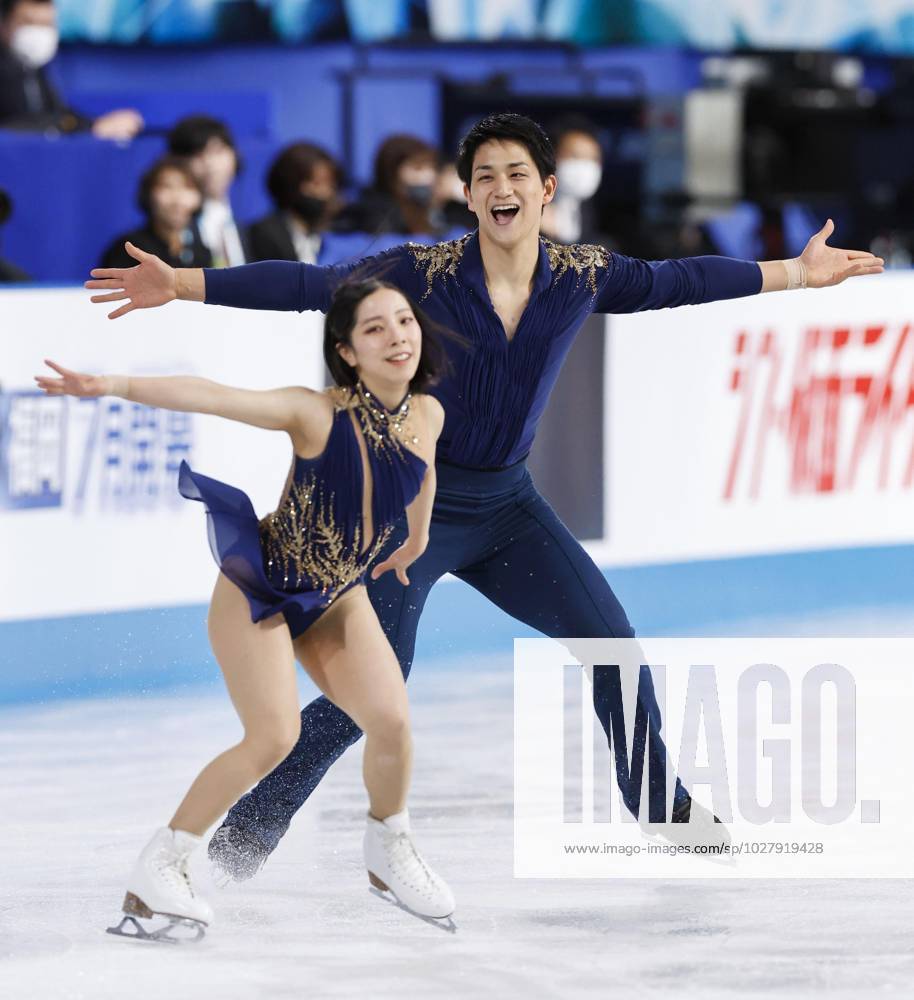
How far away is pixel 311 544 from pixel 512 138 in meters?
0.83

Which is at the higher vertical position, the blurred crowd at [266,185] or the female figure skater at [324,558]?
the blurred crowd at [266,185]

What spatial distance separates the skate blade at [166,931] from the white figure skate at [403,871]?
1.09ft

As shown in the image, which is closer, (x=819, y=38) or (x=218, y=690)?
(x=218, y=690)

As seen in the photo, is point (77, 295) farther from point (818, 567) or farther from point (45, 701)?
point (818, 567)

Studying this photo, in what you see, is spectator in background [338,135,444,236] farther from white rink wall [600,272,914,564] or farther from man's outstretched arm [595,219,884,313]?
man's outstretched arm [595,219,884,313]

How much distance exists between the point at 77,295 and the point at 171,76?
6.34 m

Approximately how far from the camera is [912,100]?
12.7 metres

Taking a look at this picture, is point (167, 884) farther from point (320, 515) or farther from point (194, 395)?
point (194, 395)

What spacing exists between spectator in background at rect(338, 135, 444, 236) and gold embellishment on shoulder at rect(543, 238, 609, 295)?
11.4ft

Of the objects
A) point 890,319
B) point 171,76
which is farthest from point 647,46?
point 890,319

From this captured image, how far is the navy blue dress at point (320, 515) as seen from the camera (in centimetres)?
334

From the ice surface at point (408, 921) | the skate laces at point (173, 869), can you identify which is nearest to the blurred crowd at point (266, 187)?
the ice surface at point (408, 921)

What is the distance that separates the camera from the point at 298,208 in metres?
6.96

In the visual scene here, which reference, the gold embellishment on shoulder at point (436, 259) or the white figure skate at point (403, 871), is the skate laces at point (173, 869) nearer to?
the white figure skate at point (403, 871)
